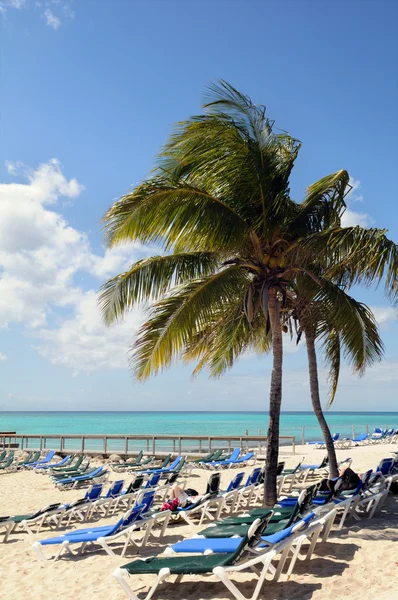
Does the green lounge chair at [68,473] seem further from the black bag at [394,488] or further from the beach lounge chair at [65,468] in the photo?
the black bag at [394,488]

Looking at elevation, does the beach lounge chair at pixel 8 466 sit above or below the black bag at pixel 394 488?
below

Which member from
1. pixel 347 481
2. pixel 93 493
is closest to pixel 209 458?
pixel 93 493

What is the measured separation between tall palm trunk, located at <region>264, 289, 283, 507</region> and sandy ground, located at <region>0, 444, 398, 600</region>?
1354 millimetres

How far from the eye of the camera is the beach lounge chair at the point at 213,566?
4.51 m

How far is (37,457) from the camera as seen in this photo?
19.3m

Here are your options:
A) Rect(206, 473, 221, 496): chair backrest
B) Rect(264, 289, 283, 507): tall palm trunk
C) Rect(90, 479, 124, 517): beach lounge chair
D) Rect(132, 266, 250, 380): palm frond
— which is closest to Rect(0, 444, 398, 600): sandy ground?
Rect(206, 473, 221, 496): chair backrest

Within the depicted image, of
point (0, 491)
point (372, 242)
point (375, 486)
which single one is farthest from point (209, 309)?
point (0, 491)

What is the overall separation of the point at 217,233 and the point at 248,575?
17.2ft

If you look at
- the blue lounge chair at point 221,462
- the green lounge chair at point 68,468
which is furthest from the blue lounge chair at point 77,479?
the blue lounge chair at point 221,462

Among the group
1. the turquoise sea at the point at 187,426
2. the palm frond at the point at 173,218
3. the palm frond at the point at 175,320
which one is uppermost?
the palm frond at the point at 173,218

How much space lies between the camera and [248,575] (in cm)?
552

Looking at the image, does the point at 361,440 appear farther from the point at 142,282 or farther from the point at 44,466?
the point at 142,282

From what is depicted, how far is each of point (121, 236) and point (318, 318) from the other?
4.91 m

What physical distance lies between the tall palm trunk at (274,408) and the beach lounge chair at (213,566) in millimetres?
3670
